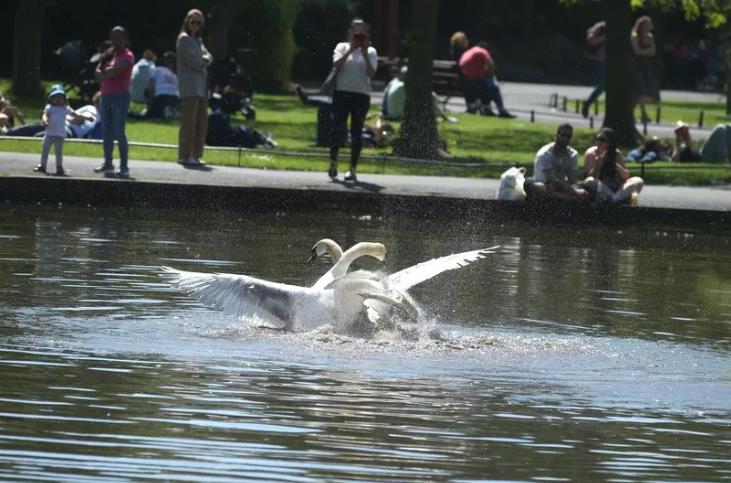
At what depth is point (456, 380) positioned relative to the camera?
10.8m

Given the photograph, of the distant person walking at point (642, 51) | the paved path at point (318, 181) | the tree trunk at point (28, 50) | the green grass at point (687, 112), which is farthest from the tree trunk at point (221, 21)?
the paved path at point (318, 181)

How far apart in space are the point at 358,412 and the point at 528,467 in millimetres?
1372

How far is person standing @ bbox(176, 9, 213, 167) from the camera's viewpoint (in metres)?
21.9

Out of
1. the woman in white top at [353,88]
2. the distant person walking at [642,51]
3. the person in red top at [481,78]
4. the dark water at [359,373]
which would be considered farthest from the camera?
the person in red top at [481,78]

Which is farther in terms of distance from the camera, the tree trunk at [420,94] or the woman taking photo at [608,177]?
the tree trunk at [420,94]

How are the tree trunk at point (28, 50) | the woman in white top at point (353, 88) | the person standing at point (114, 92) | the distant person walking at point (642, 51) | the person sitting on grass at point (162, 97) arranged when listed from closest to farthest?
1. the person standing at point (114, 92)
2. the woman in white top at point (353, 88)
3. the person sitting on grass at point (162, 97)
4. the distant person walking at point (642, 51)
5. the tree trunk at point (28, 50)

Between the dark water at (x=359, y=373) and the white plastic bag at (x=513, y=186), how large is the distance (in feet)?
8.68

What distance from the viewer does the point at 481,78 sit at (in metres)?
36.4

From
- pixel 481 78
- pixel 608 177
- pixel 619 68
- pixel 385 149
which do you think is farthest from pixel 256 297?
pixel 481 78

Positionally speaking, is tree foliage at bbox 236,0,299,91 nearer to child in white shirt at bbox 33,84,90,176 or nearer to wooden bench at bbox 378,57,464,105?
wooden bench at bbox 378,57,464,105

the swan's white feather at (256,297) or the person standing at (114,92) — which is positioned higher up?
the person standing at (114,92)

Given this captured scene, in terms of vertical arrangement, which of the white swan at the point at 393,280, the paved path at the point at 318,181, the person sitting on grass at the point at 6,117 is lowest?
the paved path at the point at 318,181

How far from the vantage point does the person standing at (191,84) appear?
21.9 meters

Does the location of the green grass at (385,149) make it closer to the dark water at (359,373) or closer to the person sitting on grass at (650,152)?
the person sitting on grass at (650,152)
